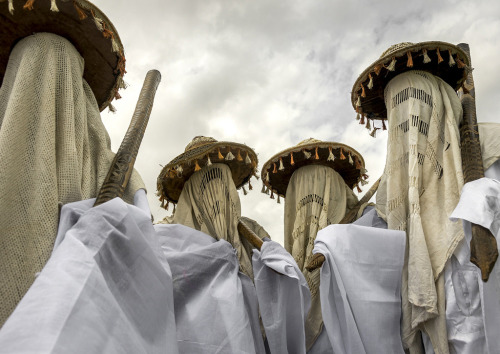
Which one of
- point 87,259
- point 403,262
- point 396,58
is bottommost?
point 87,259

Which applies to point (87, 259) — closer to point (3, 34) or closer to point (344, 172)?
point (3, 34)

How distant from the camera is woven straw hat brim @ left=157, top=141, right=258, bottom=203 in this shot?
10.2 feet

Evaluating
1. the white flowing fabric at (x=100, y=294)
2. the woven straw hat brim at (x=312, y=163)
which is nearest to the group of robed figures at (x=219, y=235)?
the white flowing fabric at (x=100, y=294)

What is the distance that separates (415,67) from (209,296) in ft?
5.96

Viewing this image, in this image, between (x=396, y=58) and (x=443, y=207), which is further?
(x=396, y=58)

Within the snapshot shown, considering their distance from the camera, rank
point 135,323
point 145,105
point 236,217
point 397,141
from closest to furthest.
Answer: point 135,323, point 145,105, point 397,141, point 236,217

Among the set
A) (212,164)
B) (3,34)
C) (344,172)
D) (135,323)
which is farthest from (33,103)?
(344,172)

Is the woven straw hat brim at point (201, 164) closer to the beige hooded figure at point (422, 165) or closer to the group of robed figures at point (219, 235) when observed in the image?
the group of robed figures at point (219, 235)

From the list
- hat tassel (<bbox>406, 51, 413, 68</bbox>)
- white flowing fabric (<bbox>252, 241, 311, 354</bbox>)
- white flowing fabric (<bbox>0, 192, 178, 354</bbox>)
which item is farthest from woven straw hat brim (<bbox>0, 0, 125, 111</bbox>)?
hat tassel (<bbox>406, 51, 413, 68</bbox>)

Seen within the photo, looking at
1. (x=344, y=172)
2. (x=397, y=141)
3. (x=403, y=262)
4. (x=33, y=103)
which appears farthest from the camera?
(x=344, y=172)

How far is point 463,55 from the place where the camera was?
9.05 ft

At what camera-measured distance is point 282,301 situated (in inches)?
92.4

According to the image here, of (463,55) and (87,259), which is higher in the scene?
(463,55)

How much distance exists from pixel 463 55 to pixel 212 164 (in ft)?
5.58
